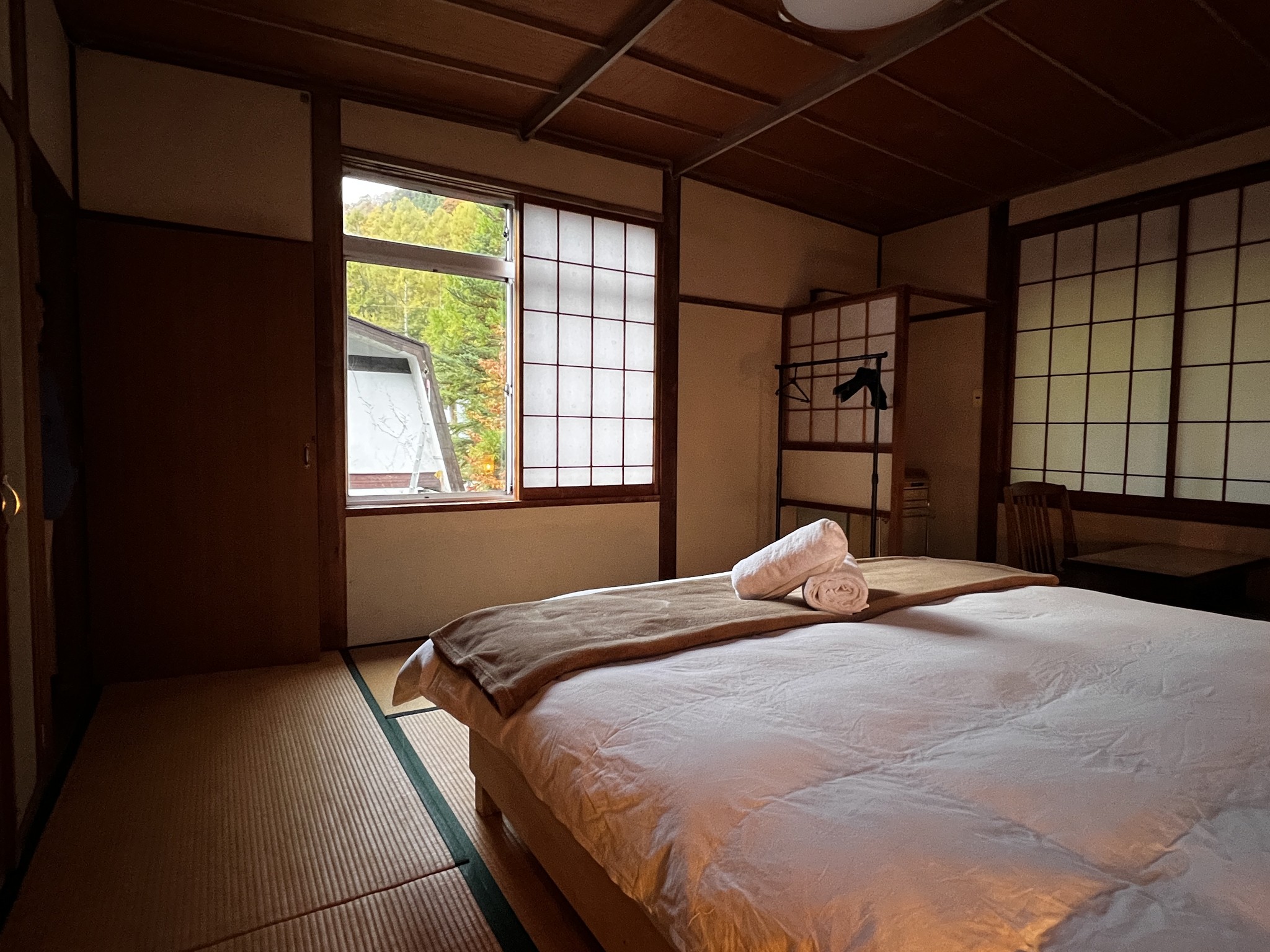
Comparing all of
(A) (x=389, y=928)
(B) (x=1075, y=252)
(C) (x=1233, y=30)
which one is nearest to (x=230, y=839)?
(A) (x=389, y=928)

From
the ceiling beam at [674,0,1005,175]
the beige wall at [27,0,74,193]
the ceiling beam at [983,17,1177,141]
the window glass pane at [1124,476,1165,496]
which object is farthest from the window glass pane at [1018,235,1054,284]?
the beige wall at [27,0,74,193]

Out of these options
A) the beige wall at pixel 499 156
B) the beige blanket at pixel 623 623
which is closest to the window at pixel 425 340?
the beige wall at pixel 499 156

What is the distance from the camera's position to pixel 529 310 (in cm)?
384

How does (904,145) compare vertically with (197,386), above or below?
above

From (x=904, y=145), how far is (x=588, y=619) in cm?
343

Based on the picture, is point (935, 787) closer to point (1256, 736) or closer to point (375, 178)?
point (1256, 736)

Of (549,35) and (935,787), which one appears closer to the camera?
(935,787)

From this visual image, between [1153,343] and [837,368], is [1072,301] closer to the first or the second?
[1153,343]

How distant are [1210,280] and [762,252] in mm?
2467

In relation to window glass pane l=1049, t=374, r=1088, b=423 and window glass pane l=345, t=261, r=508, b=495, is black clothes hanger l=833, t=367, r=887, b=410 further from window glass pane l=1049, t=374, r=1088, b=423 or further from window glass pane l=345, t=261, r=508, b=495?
window glass pane l=345, t=261, r=508, b=495

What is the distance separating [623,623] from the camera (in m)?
1.74

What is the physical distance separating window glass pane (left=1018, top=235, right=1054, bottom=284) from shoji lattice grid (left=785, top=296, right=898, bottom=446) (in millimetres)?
1149

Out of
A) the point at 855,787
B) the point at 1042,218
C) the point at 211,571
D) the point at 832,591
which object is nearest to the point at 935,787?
the point at 855,787

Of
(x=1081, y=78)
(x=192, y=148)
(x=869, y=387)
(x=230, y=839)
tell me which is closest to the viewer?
(x=230, y=839)
